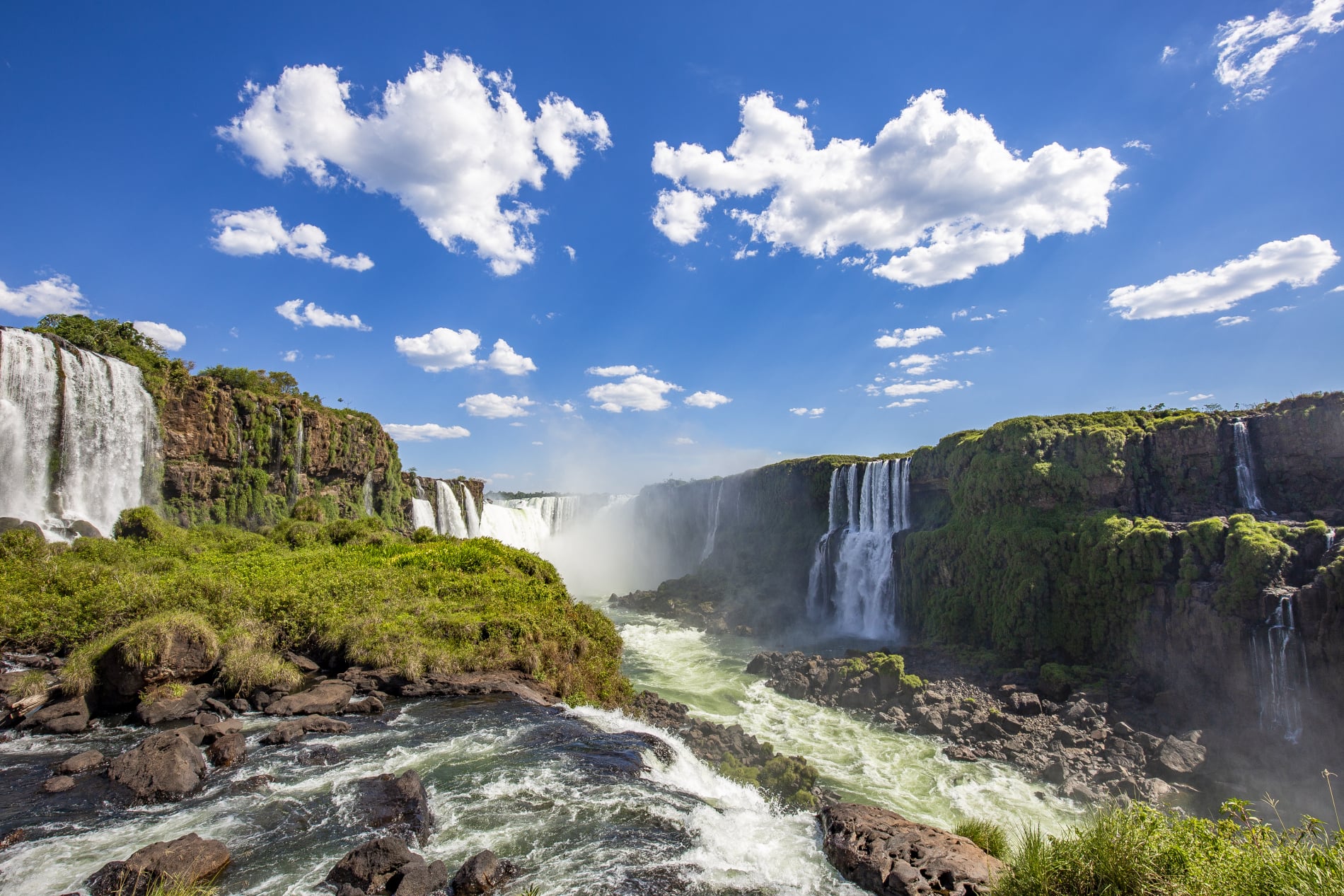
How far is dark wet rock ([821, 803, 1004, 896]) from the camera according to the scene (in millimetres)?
6414

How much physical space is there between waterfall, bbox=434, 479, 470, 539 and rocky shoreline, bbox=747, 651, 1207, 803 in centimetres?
3650

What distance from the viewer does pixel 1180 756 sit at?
17.4 m

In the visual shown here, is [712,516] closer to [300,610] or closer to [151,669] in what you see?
[300,610]

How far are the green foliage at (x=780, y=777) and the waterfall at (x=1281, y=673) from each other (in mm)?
15324

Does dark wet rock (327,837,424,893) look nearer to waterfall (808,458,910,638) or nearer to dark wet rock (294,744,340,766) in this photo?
dark wet rock (294,744,340,766)

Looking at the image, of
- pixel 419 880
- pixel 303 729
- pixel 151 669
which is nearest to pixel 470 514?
pixel 151 669

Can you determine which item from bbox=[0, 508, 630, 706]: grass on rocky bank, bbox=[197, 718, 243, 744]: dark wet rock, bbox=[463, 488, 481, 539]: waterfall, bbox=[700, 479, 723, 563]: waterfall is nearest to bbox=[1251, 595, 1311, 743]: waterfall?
bbox=[0, 508, 630, 706]: grass on rocky bank

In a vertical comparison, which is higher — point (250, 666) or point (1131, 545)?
point (1131, 545)

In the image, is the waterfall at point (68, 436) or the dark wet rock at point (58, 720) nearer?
the dark wet rock at point (58, 720)

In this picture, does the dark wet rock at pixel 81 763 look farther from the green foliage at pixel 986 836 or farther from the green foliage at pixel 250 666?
the green foliage at pixel 986 836

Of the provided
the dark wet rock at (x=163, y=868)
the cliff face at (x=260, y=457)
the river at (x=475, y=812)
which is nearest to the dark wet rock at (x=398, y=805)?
the river at (x=475, y=812)

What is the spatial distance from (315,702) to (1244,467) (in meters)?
34.7

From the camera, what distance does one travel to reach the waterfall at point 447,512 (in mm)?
53094

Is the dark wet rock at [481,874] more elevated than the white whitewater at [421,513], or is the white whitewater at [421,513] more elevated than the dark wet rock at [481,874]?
the white whitewater at [421,513]
